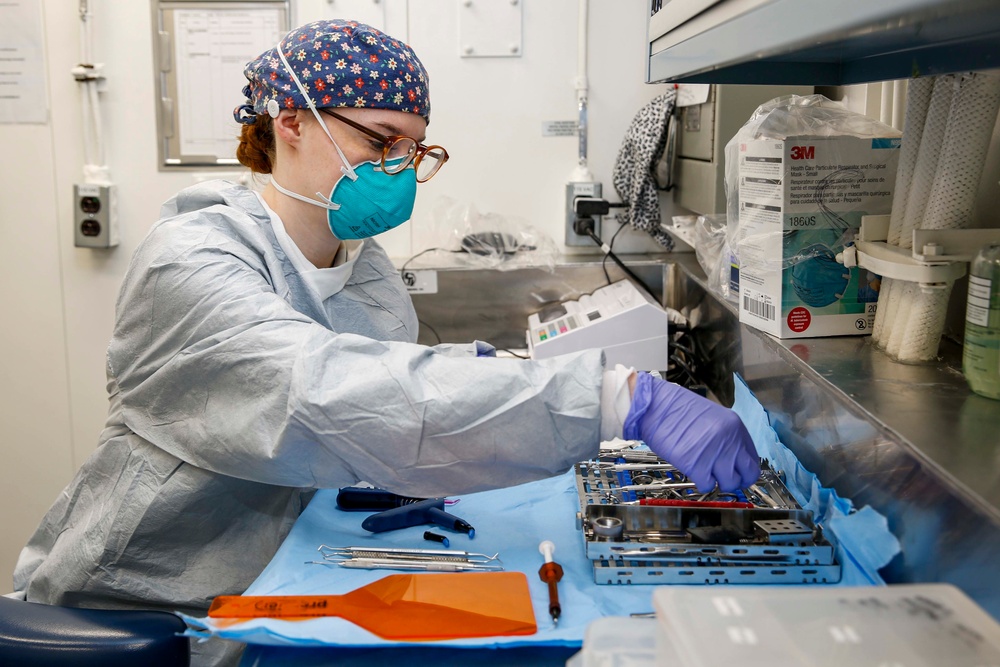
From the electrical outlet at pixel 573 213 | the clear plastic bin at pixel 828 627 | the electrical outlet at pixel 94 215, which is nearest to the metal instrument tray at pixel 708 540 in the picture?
the clear plastic bin at pixel 828 627

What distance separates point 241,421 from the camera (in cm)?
104

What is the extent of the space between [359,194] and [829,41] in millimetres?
800

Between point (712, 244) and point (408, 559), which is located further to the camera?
point (712, 244)

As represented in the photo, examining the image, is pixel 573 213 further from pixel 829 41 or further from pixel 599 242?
pixel 829 41

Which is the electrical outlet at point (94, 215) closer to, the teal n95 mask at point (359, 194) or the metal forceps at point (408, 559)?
the teal n95 mask at point (359, 194)

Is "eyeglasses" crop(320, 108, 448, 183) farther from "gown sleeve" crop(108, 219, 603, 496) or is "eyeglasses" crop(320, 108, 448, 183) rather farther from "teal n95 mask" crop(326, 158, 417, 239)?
"gown sleeve" crop(108, 219, 603, 496)

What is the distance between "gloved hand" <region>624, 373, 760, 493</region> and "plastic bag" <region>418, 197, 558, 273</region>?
1.31 m

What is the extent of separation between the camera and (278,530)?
131cm

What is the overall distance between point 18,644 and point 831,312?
3.94 feet

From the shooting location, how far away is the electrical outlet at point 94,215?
8.15 feet

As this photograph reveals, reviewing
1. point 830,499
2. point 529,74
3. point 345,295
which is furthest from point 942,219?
point 529,74

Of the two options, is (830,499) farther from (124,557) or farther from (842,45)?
(124,557)

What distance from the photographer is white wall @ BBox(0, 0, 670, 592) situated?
2.43m

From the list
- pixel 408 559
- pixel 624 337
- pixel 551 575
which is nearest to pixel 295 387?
pixel 408 559
